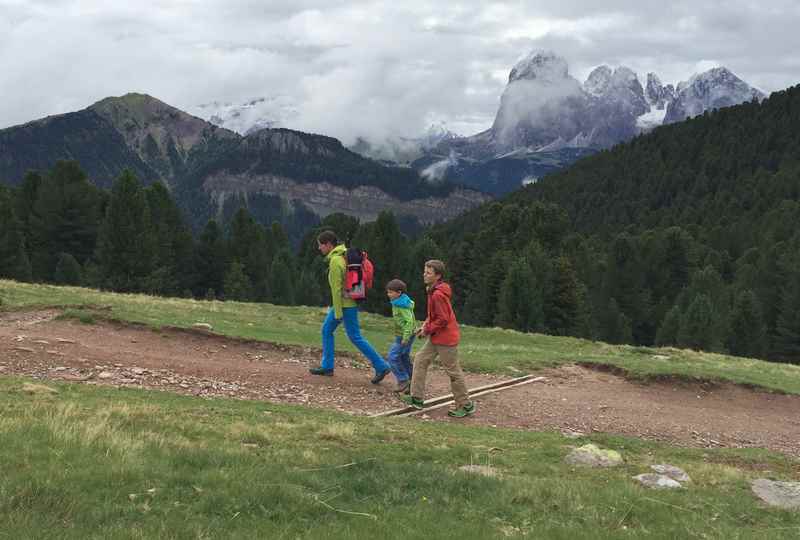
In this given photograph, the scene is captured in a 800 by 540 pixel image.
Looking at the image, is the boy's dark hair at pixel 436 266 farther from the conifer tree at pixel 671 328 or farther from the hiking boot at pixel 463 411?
the conifer tree at pixel 671 328

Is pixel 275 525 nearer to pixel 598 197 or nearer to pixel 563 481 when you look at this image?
pixel 563 481

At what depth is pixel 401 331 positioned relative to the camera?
14.4 metres

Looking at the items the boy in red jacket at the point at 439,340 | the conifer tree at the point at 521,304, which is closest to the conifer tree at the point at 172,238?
the conifer tree at the point at 521,304

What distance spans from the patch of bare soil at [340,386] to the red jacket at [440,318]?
1730 mm

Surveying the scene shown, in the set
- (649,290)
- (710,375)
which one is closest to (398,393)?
(710,375)

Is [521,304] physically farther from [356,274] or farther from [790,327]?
[356,274]

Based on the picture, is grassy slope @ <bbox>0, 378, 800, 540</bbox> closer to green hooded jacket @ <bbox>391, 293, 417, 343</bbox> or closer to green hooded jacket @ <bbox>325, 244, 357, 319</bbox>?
green hooded jacket @ <bbox>391, 293, 417, 343</bbox>

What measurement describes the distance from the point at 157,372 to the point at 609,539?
36.1 feet

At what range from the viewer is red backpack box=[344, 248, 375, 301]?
13.9 m

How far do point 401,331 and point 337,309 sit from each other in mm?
1540

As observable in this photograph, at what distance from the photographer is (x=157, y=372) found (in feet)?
47.4

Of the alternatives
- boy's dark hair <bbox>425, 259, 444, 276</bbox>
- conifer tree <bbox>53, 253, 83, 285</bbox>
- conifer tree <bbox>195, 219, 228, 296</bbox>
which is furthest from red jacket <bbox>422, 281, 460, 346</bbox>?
conifer tree <bbox>195, 219, 228, 296</bbox>

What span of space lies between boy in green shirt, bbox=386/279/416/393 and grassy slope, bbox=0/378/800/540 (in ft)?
12.1

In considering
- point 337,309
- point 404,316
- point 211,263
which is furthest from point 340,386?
point 211,263
